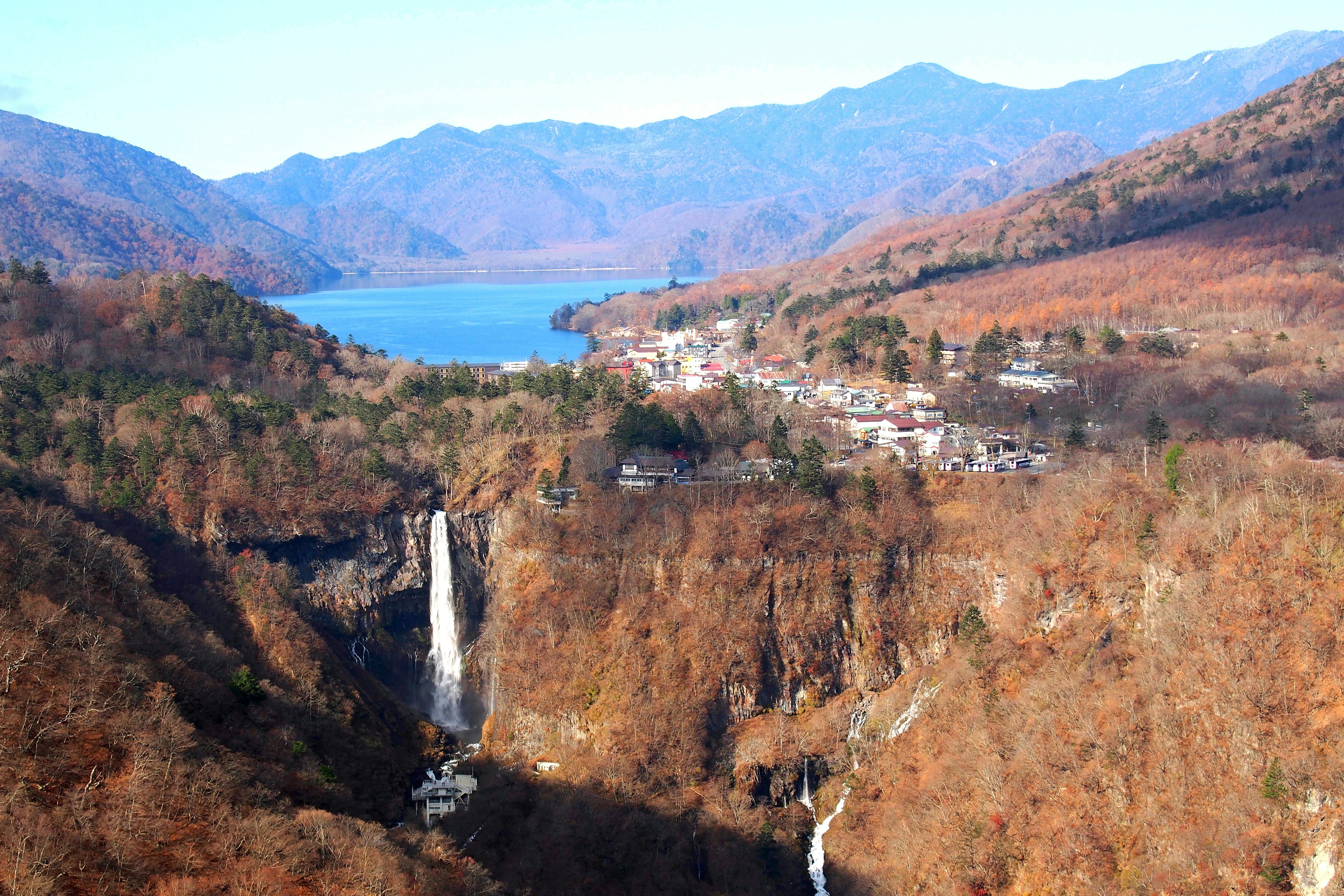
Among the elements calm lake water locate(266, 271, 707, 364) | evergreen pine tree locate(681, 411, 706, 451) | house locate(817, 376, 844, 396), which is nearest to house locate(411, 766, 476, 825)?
evergreen pine tree locate(681, 411, 706, 451)

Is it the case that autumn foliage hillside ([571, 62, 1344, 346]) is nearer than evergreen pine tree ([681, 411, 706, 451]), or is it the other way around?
evergreen pine tree ([681, 411, 706, 451])

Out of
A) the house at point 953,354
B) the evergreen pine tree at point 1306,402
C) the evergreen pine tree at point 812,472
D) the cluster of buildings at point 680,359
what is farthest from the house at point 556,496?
the evergreen pine tree at point 1306,402

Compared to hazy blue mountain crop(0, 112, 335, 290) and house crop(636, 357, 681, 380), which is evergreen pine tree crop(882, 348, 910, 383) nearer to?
house crop(636, 357, 681, 380)

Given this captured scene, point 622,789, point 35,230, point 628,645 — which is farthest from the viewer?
point 35,230

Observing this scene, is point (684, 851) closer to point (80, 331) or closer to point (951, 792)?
point (951, 792)

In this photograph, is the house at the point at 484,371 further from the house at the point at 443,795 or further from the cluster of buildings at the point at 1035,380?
the cluster of buildings at the point at 1035,380

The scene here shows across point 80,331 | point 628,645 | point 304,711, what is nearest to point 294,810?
point 304,711
